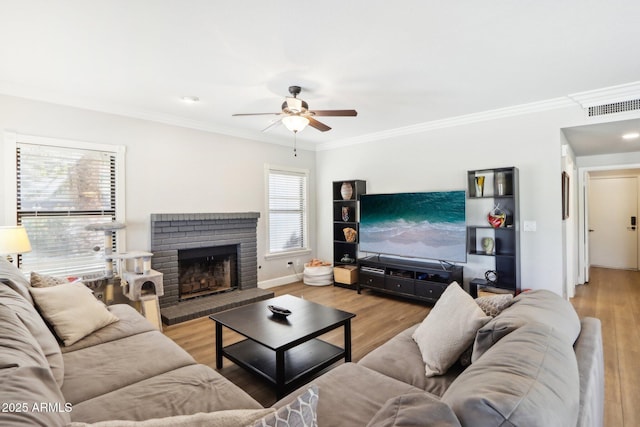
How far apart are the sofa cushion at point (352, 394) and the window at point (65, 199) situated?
3.18 metres

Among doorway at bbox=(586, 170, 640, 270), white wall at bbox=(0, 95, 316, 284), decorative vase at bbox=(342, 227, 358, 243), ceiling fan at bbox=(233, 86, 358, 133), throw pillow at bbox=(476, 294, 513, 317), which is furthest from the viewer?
doorway at bbox=(586, 170, 640, 270)

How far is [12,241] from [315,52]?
2878 mm

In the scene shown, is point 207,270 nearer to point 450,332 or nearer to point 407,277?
point 407,277

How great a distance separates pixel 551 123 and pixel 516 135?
0.35 m

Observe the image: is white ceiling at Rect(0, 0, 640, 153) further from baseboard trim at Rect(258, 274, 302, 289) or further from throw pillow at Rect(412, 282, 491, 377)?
baseboard trim at Rect(258, 274, 302, 289)

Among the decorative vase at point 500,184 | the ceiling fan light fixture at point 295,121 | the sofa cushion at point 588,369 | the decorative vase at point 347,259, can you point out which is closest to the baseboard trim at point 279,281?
the decorative vase at point 347,259

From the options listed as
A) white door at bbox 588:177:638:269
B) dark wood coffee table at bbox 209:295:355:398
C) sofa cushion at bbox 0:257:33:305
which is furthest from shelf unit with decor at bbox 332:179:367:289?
white door at bbox 588:177:638:269

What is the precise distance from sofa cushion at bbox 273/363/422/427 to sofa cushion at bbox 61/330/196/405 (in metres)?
0.77

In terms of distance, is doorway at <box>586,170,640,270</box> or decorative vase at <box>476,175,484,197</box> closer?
decorative vase at <box>476,175,484,197</box>

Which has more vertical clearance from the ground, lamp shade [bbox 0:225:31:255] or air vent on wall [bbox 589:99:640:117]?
air vent on wall [bbox 589:99:640:117]

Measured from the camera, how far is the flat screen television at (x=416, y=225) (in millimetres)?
4074

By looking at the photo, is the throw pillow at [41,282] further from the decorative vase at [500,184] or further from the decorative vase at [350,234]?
the decorative vase at [500,184]

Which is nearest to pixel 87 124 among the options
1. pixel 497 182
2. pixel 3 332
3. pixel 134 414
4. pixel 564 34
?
pixel 3 332

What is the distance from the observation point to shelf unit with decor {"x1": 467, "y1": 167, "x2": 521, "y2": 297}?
3.71 m
